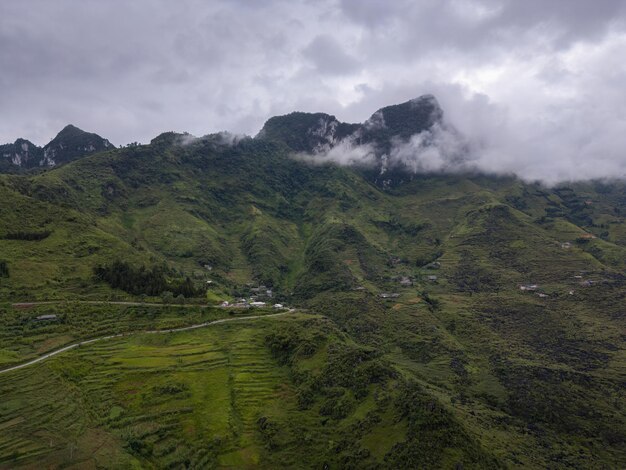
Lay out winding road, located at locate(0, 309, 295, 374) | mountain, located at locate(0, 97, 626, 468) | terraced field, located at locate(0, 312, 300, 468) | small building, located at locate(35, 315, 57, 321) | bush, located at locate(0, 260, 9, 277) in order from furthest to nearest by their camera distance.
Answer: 1. bush, located at locate(0, 260, 9, 277)
2. small building, located at locate(35, 315, 57, 321)
3. winding road, located at locate(0, 309, 295, 374)
4. mountain, located at locate(0, 97, 626, 468)
5. terraced field, located at locate(0, 312, 300, 468)

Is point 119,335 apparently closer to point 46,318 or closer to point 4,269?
point 46,318

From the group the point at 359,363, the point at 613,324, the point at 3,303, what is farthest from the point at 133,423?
the point at 613,324

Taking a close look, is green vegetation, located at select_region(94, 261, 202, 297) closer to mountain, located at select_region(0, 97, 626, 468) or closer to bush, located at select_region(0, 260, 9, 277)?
mountain, located at select_region(0, 97, 626, 468)

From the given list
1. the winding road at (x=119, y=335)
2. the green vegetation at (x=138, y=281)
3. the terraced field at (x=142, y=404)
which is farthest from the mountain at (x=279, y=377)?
the winding road at (x=119, y=335)

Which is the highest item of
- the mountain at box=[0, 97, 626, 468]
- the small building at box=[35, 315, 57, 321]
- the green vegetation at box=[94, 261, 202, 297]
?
the green vegetation at box=[94, 261, 202, 297]

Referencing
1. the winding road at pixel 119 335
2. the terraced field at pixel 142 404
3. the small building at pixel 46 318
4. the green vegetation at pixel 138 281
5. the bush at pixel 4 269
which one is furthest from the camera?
the green vegetation at pixel 138 281

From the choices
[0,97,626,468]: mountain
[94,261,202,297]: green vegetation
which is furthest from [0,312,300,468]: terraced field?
[94,261,202,297]: green vegetation

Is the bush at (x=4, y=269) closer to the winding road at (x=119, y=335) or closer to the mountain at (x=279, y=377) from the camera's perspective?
the mountain at (x=279, y=377)

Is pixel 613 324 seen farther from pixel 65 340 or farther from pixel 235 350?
pixel 65 340

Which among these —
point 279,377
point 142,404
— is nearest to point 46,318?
point 142,404

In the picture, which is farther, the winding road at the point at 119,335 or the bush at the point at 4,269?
the bush at the point at 4,269

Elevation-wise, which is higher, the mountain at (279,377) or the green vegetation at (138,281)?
the green vegetation at (138,281)
